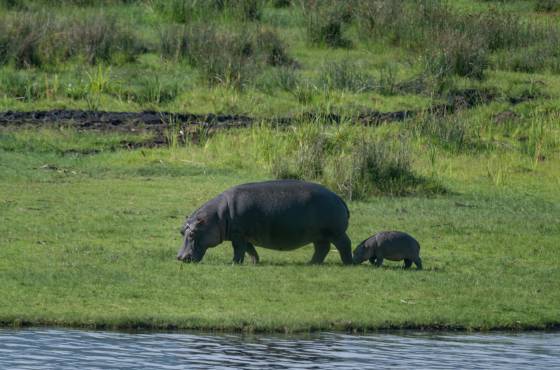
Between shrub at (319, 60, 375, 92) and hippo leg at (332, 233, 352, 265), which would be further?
shrub at (319, 60, 375, 92)

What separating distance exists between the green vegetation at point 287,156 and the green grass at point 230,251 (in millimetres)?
29

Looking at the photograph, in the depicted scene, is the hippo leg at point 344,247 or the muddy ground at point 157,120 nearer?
→ the hippo leg at point 344,247

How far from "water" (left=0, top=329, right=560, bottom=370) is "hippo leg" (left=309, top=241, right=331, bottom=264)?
1994 millimetres

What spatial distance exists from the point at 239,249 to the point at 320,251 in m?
0.72

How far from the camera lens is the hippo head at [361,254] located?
11.4 metres

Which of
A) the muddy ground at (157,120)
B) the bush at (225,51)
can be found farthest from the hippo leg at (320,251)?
the bush at (225,51)

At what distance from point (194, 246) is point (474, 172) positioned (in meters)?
6.80

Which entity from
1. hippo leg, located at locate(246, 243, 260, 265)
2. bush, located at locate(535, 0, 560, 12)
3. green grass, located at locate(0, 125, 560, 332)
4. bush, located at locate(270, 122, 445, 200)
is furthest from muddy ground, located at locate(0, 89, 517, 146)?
bush, located at locate(535, 0, 560, 12)

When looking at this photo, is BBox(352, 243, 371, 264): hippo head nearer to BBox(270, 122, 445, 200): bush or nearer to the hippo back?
the hippo back

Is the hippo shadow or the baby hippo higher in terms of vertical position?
the baby hippo

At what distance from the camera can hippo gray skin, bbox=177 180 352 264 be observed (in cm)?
1120

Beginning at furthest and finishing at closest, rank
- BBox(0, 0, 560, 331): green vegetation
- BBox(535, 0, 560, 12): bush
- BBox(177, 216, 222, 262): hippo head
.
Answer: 1. BBox(535, 0, 560, 12): bush
2. BBox(177, 216, 222, 262): hippo head
3. BBox(0, 0, 560, 331): green vegetation

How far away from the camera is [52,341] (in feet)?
29.5

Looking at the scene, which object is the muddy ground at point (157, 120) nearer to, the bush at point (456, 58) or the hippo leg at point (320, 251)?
the bush at point (456, 58)
